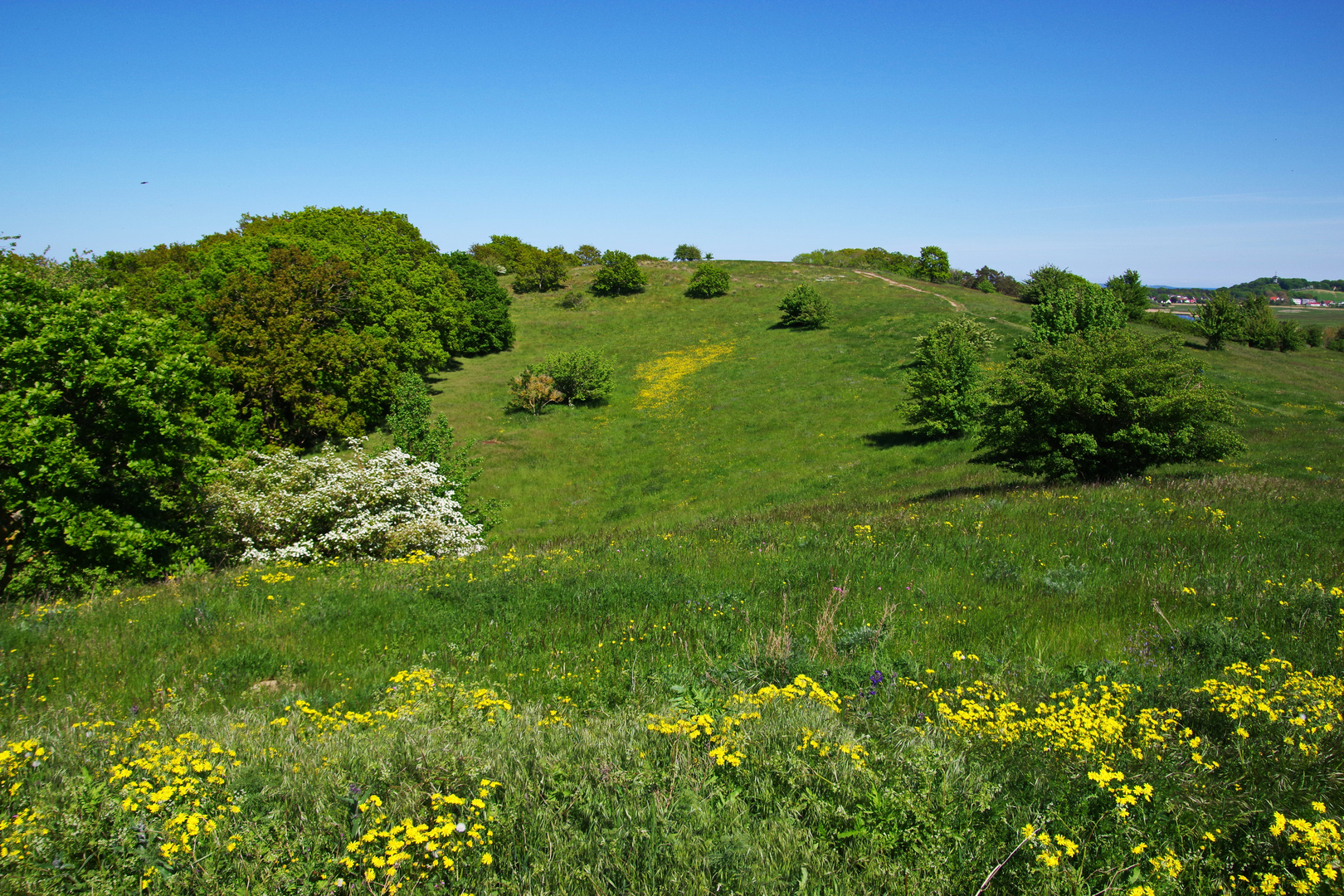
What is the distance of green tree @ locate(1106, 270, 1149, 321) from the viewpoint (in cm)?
5650

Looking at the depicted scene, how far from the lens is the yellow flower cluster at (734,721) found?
12.3ft

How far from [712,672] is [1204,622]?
16.4 feet

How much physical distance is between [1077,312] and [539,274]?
207 ft

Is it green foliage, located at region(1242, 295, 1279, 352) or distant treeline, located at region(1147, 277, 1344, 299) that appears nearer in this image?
green foliage, located at region(1242, 295, 1279, 352)

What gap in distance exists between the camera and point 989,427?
1608 cm

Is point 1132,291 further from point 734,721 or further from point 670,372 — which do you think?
point 734,721

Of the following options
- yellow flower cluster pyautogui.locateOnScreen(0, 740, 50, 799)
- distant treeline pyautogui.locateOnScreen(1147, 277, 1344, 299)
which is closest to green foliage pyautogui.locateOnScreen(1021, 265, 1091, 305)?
yellow flower cluster pyautogui.locateOnScreen(0, 740, 50, 799)

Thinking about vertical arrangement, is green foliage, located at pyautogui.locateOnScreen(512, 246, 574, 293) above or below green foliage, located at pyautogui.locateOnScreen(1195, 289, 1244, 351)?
above

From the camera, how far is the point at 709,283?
242 feet

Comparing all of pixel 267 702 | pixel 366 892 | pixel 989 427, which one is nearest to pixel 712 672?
pixel 366 892

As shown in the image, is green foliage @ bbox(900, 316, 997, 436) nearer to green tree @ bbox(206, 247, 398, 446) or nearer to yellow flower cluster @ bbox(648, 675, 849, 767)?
yellow flower cluster @ bbox(648, 675, 849, 767)

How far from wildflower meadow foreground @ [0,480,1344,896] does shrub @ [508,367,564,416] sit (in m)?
36.9

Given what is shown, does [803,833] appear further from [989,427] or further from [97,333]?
[97,333]

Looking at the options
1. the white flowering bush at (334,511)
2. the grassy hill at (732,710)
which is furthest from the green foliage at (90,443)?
the grassy hill at (732,710)
